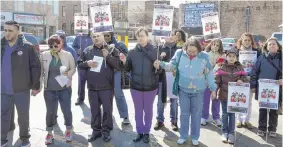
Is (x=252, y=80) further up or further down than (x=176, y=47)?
further down

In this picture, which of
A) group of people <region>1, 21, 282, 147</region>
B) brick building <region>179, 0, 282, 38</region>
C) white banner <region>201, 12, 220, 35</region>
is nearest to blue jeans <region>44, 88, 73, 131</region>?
group of people <region>1, 21, 282, 147</region>

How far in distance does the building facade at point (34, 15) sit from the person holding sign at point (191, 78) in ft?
125

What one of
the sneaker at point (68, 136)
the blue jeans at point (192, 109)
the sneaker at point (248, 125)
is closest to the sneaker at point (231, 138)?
the blue jeans at point (192, 109)

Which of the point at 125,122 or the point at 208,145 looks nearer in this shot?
the point at 208,145

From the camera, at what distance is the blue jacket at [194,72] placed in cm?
498

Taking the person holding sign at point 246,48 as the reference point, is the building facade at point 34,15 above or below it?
above

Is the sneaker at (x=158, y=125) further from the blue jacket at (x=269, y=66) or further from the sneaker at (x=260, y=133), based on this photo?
the blue jacket at (x=269, y=66)

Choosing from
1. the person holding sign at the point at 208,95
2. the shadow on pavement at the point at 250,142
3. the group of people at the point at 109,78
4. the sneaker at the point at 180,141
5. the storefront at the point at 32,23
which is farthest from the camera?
the storefront at the point at 32,23

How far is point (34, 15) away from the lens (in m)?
42.6

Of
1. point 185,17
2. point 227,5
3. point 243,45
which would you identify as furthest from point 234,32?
point 243,45

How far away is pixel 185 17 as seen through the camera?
131ft

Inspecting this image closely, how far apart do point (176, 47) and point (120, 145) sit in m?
2.20

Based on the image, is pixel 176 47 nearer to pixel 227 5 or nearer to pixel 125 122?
pixel 125 122

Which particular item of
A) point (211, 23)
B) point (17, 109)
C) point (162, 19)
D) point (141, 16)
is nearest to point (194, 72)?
point (162, 19)
